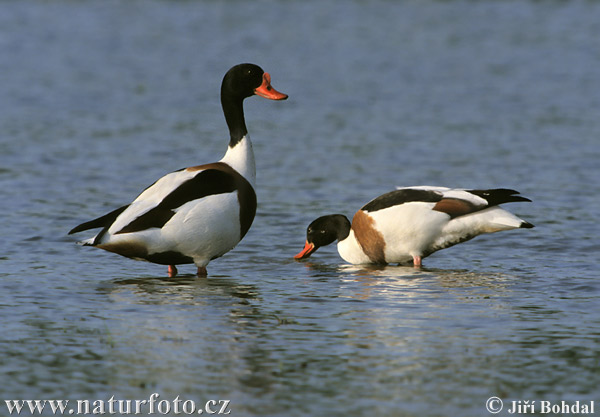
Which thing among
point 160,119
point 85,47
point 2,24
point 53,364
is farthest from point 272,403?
point 2,24

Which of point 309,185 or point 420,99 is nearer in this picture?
point 309,185

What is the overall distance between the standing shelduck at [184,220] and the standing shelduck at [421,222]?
5.13 feet

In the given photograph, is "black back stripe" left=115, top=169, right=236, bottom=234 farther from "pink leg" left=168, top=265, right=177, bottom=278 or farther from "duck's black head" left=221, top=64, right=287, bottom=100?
"duck's black head" left=221, top=64, right=287, bottom=100

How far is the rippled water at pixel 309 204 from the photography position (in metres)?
6.91

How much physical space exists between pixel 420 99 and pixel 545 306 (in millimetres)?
14426

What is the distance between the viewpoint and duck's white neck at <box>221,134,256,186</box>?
1043 cm

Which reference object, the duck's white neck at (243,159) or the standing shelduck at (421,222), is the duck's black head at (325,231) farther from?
the duck's white neck at (243,159)

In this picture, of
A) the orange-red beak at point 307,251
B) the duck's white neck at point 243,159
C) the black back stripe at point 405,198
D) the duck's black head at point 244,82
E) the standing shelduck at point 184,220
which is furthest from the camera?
the orange-red beak at point 307,251

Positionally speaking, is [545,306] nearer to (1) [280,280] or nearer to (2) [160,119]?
(1) [280,280]

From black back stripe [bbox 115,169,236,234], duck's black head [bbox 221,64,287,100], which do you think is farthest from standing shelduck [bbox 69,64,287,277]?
duck's black head [bbox 221,64,287,100]

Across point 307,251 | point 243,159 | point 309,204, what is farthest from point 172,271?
point 309,204

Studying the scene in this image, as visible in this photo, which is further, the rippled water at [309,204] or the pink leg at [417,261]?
the pink leg at [417,261]

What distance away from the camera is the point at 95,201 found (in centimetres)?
1407

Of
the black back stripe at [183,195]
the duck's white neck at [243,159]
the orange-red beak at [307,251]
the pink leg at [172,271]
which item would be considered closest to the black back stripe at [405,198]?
the orange-red beak at [307,251]
